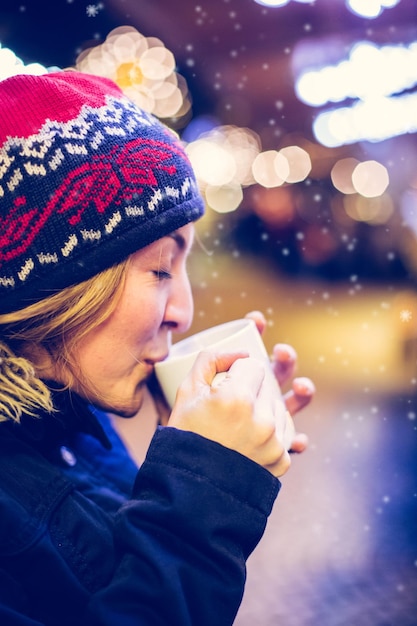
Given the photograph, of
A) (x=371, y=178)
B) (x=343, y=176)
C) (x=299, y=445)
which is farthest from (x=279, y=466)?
(x=343, y=176)

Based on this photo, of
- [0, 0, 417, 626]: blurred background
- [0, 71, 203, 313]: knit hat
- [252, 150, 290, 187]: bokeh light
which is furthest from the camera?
[252, 150, 290, 187]: bokeh light

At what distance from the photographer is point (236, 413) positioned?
57cm

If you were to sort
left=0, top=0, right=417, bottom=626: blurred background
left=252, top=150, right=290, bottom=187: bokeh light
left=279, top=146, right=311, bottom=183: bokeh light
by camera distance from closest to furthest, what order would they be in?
left=0, top=0, right=417, bottom=626: blurred background, left=279, top=146, right=311, bottom=183: bokeh light, left=252, top=150, right=290, bottom=187: bokeh light

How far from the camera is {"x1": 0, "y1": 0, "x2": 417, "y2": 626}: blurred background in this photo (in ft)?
3.06

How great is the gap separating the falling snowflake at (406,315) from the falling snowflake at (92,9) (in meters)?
0.95

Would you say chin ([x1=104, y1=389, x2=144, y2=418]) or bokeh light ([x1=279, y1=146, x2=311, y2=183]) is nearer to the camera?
chin ([x1=104, y1=389, x2=144, y2=418])

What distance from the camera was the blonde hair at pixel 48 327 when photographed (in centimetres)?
68

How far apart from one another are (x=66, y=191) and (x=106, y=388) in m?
0.30

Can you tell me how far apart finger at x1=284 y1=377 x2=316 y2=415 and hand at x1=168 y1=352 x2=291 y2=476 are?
0.36 m

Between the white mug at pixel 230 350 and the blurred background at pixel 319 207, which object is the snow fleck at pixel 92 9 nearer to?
the blurred background at pixel 319 207

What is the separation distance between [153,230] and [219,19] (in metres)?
0.73

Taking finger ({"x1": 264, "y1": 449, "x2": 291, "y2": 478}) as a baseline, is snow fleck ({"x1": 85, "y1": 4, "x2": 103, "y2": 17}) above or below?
above

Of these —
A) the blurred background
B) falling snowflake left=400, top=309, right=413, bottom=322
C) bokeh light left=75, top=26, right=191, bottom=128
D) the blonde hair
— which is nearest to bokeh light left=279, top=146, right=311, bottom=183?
the blurred background

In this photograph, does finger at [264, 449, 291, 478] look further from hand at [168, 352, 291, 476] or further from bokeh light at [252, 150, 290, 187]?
bokeh light at [252, 150, 290, 187]
